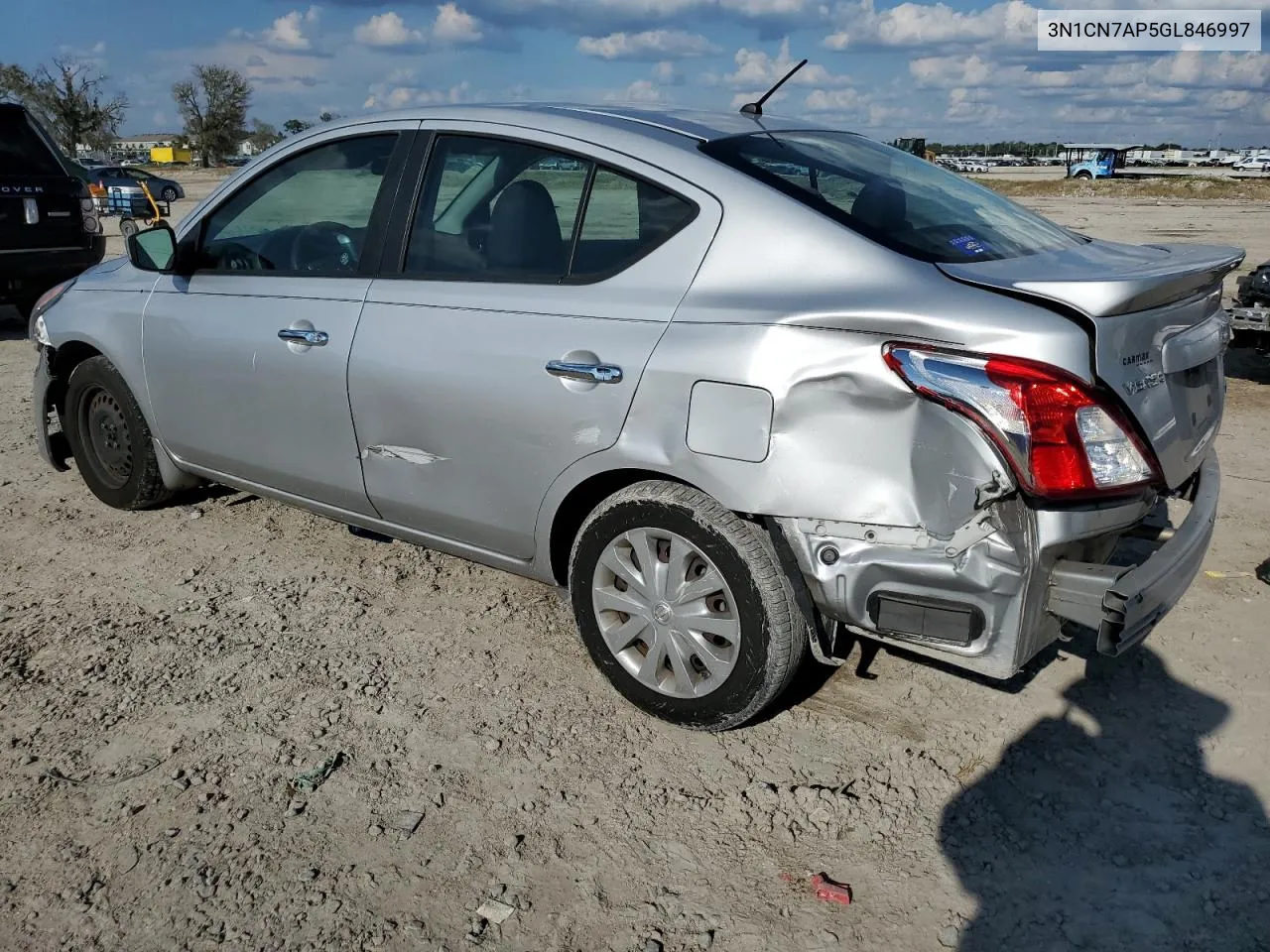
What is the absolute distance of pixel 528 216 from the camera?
130 inches

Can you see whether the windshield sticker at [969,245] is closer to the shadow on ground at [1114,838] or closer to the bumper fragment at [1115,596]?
the bumper fragment at [1115,596]

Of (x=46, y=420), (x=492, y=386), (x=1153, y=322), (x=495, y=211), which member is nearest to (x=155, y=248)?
(x=46, y=420)

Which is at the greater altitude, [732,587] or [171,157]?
[171,157]

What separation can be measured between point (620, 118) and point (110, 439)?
9.97 ft

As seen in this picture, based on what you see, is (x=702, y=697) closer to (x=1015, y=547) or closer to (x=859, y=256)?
(x=1015, y=547)

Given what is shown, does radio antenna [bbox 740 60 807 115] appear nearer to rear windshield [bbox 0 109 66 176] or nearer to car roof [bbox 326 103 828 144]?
car roof [bbox 326 103 828 144]

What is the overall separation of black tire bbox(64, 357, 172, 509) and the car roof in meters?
1.88

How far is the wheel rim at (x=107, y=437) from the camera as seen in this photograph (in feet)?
15.5

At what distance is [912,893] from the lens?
2.46m

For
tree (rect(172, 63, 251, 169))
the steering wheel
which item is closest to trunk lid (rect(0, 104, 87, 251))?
the steering wheel

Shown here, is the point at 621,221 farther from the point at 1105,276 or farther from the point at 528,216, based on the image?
the point at 1105,276

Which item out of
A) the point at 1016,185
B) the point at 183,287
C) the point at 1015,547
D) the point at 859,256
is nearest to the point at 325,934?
the point at 1015,547

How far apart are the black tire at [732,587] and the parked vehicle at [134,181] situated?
1169 inches

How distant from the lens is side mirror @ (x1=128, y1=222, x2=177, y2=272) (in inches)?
165
